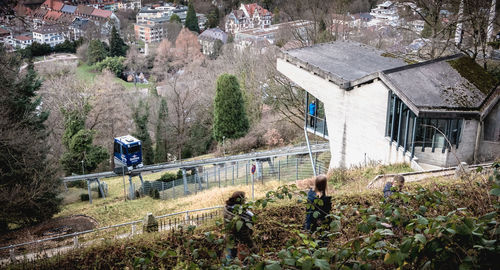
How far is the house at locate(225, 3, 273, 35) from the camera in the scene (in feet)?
300

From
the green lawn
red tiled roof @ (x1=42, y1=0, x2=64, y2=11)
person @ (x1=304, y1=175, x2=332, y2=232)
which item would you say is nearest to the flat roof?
person @ (x1=304, y1=175, x2=332, y2=232)

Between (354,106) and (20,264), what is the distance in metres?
12.0

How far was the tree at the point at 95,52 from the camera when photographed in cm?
7025

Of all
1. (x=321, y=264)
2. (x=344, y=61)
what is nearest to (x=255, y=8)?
(x=344, y=61)

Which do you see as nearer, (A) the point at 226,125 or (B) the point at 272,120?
(A) the point at 226,125

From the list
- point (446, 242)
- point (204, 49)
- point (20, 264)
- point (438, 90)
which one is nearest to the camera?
point (446, 242)

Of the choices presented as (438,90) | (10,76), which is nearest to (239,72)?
(10,76)

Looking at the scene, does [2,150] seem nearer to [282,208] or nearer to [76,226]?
[76,226]

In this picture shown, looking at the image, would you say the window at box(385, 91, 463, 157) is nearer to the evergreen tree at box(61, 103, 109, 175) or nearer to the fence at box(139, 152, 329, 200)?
the fence at box(139, 152, 329, 200)

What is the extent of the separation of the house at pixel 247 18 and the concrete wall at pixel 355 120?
7275 centimetres

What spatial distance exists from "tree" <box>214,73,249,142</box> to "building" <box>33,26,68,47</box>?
48.0 m

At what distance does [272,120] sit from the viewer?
129 feet

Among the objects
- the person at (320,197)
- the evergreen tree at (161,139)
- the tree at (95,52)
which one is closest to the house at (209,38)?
the tree at (95,52)

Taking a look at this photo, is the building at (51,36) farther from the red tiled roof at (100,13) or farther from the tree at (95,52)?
the red tiled roof at (100,13)
